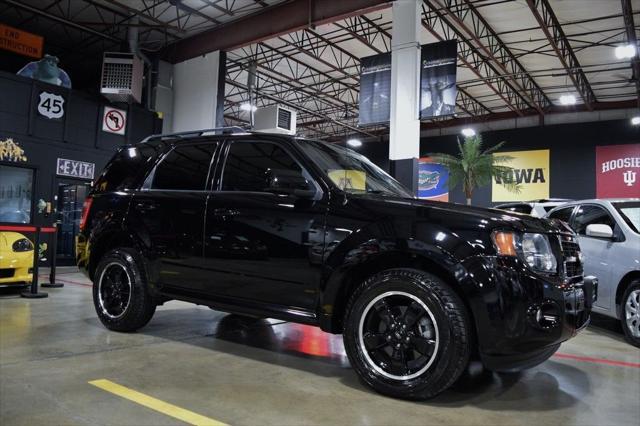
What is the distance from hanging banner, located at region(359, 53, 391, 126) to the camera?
10.6 meters

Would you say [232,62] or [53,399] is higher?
[232,62]

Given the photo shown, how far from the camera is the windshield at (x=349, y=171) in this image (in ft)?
10.6

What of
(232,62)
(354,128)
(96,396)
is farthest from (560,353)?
(354,128)

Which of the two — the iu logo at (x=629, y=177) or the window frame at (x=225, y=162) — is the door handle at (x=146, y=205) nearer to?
the window frame at (x=225, y=162)

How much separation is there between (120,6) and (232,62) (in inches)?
192

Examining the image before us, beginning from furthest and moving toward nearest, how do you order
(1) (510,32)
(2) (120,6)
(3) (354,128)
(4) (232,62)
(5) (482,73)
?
(3) (354,128), (5) (482,73), (4) (232,62), (1) (510,32), (2) (120,6)

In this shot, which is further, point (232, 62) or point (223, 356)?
point (232, 62)

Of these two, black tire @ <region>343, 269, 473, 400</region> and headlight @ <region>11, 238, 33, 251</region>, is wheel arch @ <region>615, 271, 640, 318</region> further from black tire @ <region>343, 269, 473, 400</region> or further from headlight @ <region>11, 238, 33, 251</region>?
headlight @ <region>11, 238, 33, 251</region>

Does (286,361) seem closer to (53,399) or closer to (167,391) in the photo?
(167,391)

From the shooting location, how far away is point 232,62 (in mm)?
17047

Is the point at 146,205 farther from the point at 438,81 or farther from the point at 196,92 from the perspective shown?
the point at 196,92

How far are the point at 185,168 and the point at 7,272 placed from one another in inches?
156

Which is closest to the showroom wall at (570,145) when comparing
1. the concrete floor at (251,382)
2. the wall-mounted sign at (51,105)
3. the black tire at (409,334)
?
the wall-mounted sign at (51,105)

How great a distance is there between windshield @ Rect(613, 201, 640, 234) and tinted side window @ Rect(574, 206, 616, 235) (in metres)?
0.13
